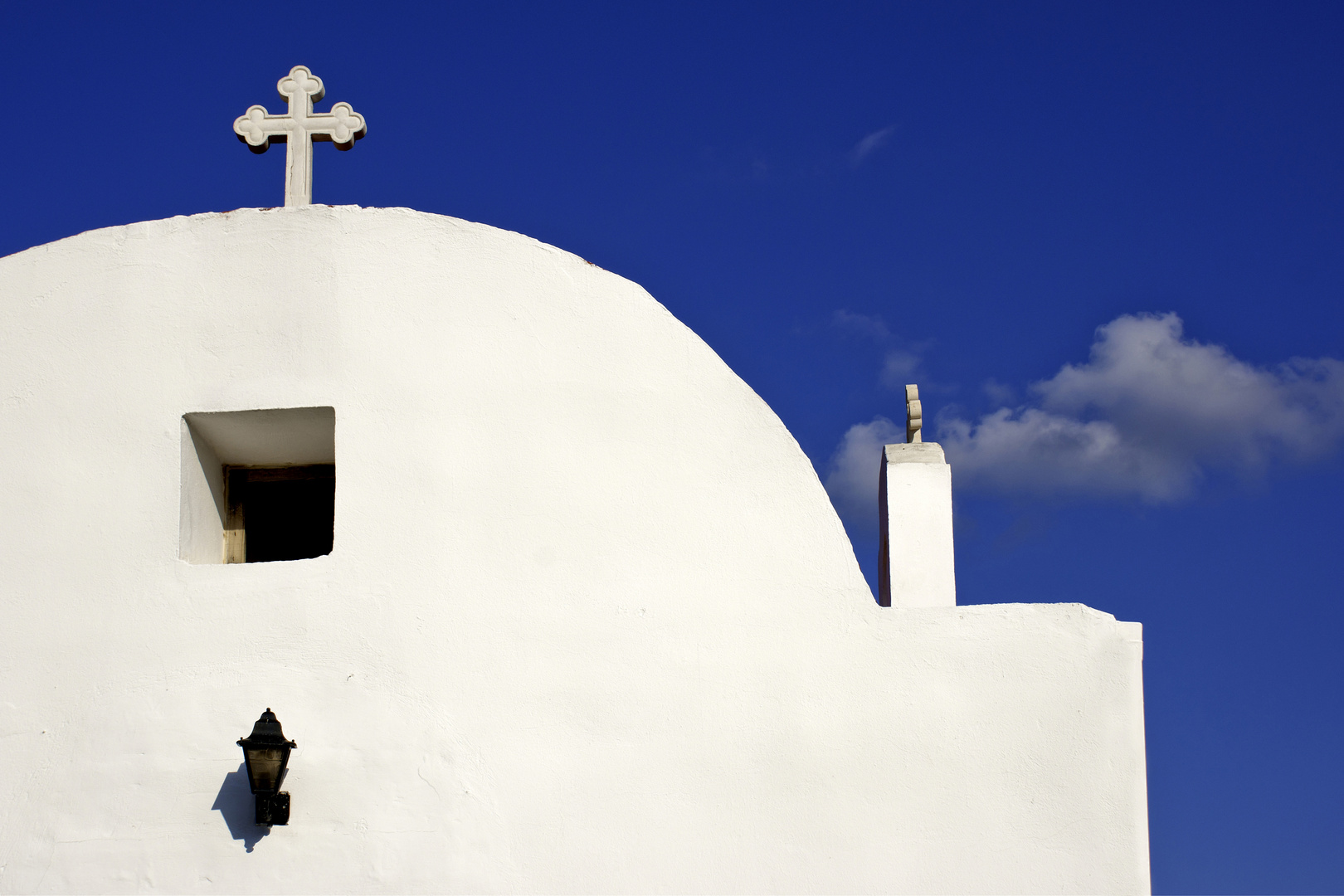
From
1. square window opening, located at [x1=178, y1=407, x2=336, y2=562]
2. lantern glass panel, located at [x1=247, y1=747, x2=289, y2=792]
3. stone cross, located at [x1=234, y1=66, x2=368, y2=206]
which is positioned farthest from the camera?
stone cross, located at [x1=234, y1=66, x2=368, y2=206]

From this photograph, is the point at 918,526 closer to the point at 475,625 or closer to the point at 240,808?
the point at 475,625

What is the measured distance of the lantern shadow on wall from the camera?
4.70m

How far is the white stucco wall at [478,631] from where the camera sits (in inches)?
184

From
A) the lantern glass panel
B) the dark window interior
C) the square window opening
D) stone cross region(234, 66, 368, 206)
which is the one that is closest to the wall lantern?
the lantern glass panel

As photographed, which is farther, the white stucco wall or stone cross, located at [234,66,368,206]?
stone cross, located at [234,66,368,206]

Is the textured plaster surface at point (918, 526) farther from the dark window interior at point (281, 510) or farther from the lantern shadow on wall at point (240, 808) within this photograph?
the lantern shadow on wall at point (240, 808)

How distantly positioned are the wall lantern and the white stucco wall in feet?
0.32

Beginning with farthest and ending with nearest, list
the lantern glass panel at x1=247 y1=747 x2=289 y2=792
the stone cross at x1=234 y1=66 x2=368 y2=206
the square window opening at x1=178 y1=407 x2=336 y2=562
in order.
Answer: the stone cross at x1=234 y1=66 x2=368 y2=206 → the square window opening at x1=178 y1=407 x2=336 y2=562 → the lantern glass panel at x1=247 y1=747 x2=289 y2=792

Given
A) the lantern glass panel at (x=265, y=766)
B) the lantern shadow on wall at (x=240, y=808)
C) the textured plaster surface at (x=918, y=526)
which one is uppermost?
the textured plaster surface at (x=918, y=526)

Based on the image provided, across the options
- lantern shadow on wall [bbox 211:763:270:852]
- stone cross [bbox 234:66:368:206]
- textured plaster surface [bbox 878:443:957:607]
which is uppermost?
stone cross [bbox 234:66:368:206]

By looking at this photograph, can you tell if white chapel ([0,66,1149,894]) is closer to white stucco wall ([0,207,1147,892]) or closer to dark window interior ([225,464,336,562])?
white stucco wall ([0,207,1147,892])

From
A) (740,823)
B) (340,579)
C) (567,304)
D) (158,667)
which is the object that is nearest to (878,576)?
(740,823)

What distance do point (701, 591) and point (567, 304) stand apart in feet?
4.11

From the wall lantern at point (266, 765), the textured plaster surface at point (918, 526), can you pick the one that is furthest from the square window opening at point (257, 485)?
the textured plaster surface at point (918, 526)
